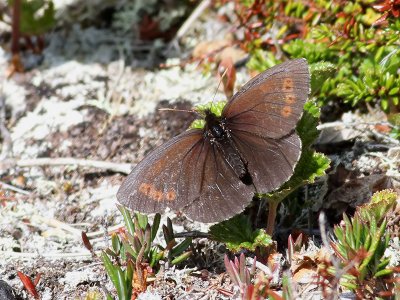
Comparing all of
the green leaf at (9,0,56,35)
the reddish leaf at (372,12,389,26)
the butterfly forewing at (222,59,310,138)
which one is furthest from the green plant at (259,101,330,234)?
the green leaf at (9,0,56,35)

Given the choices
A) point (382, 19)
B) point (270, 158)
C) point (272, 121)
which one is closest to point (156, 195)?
point (270, 158)

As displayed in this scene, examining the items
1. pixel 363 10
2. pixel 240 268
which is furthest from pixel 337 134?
pixel 240 268

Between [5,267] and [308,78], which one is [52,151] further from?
[308,78]

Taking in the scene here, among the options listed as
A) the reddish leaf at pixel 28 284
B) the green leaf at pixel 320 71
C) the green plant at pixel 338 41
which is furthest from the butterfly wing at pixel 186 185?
the green plant at pixel 338 41

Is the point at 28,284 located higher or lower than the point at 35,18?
lower

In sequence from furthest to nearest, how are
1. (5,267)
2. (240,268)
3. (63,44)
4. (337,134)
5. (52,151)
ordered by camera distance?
(63,44)
(52,151)
(337,134)
(5,267)
(240,268)

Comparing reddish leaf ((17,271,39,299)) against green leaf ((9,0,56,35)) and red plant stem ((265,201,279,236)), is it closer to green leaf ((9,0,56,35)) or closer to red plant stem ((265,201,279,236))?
red plant stem ((265,201,279,236))

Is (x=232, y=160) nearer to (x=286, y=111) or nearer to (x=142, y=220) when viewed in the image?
(x=286, y=111)
